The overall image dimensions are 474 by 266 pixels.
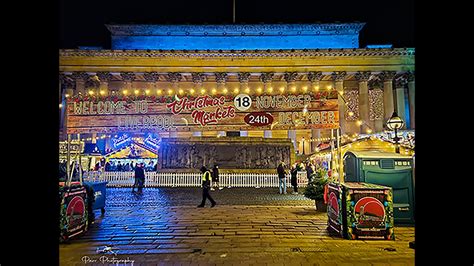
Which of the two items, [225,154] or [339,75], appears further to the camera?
[339,75]

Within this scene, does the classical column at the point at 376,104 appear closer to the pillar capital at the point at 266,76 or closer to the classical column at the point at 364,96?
the classical column at the point at 364,96

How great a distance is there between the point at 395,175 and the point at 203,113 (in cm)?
570

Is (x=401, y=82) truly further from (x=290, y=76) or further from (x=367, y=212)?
(x=367, y=212)

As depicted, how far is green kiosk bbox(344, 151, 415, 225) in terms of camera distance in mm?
8211

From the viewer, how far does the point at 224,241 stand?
688 cm

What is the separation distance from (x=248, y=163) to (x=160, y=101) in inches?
535

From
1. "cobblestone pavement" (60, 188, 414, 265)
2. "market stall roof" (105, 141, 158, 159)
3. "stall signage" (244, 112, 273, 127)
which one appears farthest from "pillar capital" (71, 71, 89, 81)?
"stall signage" (244, 112, 273, 127)

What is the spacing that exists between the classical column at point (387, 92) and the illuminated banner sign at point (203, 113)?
27.3 meters

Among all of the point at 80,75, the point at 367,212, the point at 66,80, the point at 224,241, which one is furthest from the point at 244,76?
the point at 224,241

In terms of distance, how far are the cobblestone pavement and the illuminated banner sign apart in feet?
9.22
